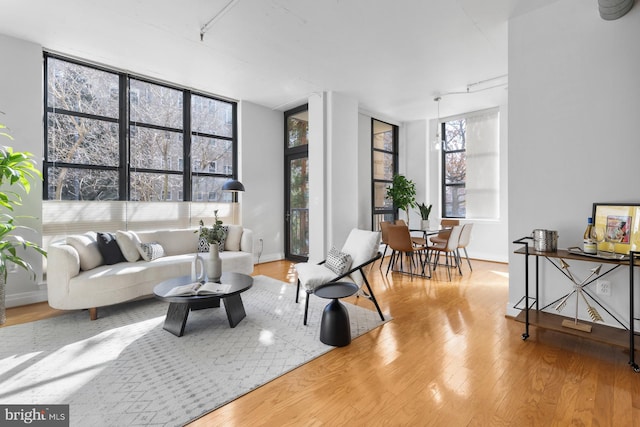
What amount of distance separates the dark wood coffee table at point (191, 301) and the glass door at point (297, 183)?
111 inches

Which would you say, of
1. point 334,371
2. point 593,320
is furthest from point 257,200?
point 593,320

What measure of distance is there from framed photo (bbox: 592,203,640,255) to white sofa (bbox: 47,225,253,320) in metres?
3.86

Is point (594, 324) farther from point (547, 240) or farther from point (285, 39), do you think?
point (285, 39)

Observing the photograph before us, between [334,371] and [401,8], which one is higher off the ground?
[401,8]

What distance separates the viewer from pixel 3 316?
2.92 meters

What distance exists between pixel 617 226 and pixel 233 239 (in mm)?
4286

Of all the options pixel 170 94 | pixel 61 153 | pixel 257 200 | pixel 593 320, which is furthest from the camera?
pixel 257 200

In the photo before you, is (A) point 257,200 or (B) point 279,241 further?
(B) point 279,241

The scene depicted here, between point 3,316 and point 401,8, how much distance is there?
4901 millimetres

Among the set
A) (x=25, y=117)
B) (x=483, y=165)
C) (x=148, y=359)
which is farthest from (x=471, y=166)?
(x=25, y=117)

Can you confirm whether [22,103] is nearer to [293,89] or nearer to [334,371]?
[293,89]

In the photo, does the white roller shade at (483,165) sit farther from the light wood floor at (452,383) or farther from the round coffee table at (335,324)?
the round coffee table at (335,324)

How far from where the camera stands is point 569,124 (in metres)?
2.66

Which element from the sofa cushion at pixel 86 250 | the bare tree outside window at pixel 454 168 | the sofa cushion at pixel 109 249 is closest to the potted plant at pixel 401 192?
the bare tree outside window at pixel 454 168
